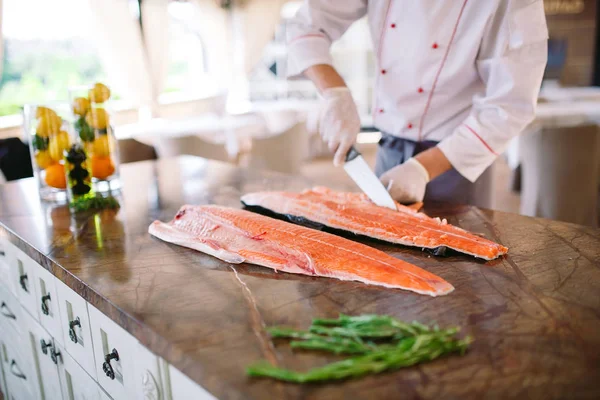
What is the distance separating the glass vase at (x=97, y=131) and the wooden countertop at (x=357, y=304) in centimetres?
35

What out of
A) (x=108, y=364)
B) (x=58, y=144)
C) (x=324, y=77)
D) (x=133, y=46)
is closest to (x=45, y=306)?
(x=108, y=364)

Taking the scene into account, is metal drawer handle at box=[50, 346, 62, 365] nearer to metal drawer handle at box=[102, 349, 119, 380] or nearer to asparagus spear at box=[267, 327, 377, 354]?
metal drawer handle at box=[102, 349, 119, 380]

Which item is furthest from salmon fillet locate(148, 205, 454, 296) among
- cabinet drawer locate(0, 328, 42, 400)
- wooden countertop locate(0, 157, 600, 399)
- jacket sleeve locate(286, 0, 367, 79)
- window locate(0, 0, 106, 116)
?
window locate(0, 0, 106, 116)

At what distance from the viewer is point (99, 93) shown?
1.87 meters

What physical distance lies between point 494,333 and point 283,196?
0.87 m

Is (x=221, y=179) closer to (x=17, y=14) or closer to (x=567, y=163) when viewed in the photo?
(x=567, y=163)

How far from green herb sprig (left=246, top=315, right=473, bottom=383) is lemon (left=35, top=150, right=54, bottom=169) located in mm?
1348

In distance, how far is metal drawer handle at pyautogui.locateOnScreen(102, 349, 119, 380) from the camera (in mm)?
1100

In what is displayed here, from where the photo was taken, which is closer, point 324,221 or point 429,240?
point 429,240

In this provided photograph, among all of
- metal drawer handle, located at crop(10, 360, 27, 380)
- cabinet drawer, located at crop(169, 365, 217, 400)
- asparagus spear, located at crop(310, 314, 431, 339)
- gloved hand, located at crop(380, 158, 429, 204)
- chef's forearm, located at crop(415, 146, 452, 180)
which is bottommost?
metal drawer handle, located at crop(10, 360, 27, 380)

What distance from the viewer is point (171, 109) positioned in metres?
7.32

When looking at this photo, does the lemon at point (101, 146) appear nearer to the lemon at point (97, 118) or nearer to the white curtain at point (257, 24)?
the lemon at point (97, 118)

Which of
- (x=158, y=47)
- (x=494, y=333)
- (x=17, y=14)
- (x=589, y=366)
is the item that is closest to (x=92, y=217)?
(x=494, y=333)

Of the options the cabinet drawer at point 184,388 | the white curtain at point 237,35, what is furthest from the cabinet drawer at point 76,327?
the white curtain at point 237,35
